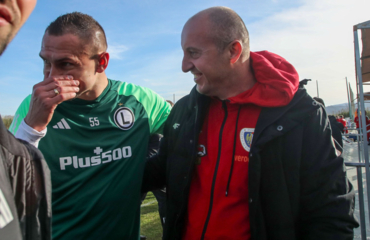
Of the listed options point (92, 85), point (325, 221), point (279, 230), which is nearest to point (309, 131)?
point (325, 221)

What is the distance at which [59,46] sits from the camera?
80.0 inches

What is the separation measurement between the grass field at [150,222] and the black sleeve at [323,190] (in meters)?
3.71

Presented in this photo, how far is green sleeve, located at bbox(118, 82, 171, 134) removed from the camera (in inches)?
100

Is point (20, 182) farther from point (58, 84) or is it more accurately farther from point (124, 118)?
point (124, 118)

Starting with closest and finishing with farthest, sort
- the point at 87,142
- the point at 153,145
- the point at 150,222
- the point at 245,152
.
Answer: the point at 245,152 < the point at 87,142 < the point at 153,145 < the point at 150,222

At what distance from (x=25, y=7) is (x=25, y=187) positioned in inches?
28.0

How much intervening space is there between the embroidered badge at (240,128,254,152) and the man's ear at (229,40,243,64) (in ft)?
1.80

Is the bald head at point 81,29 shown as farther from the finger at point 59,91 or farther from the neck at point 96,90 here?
the finger at point 59,91

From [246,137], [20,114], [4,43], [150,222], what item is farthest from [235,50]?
[150,222]

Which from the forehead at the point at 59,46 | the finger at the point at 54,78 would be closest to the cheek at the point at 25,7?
the finger at the point at 54,78

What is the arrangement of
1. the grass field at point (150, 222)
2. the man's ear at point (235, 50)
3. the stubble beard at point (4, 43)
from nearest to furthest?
the stubble beard at point (4, 43) < the man's ear at point (235, 50) < the grass field at point (150, 222)

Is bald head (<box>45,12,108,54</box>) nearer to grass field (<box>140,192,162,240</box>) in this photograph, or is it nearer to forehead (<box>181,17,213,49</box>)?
forehead (<box>181,17,213,49</box>)

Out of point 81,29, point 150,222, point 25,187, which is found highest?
point 81,29

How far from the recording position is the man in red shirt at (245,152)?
1.63 meters
